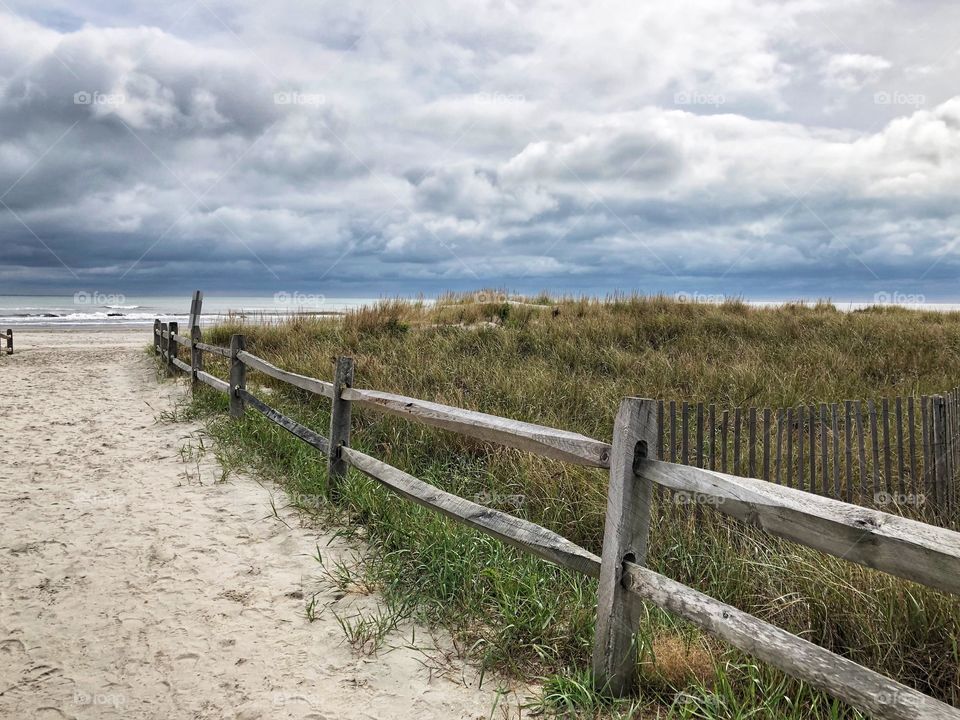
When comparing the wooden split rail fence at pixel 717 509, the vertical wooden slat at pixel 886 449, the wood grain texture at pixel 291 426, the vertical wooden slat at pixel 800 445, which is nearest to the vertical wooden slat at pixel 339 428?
the wood grain texture at pixel 291 426

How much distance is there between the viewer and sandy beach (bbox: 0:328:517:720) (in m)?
3.02

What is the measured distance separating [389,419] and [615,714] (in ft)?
16.9

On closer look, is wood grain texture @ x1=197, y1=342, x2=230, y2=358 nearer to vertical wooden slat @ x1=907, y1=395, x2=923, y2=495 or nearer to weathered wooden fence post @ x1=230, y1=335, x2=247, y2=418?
weathered wooden fence post @ x1=230, y1=335, x2=247, y2=418

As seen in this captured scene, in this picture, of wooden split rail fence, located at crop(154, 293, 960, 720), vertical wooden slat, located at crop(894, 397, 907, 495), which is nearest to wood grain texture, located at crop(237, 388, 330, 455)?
wooden split rail fence, located at crop(154, 293, 960, 720)

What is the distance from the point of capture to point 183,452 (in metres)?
7.46

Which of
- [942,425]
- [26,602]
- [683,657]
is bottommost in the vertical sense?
[26,602]

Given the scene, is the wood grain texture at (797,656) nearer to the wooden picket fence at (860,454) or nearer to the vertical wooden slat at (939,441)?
the wooden picket fence at (860,454)

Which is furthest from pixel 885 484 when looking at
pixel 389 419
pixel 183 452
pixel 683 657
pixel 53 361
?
pixel 53 361

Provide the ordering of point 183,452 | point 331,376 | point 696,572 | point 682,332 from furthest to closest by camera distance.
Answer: point 682,332, point 331,376, point 183,452, point 696,572

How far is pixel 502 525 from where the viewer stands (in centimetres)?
354

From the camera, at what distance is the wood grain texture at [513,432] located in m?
2.90

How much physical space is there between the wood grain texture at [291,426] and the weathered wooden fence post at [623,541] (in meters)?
3.56

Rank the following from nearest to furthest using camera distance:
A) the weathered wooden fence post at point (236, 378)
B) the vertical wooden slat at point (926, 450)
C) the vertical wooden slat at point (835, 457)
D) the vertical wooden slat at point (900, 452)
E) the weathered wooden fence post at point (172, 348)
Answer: the vertical wooden slat at point (835, 457), the vertical wooden slat at point (900, 452), the vertical wooden slat at point (926, 450), the weathered wooden fence post at point (236, 378), the weathered wooden fence post at point (172, 348)

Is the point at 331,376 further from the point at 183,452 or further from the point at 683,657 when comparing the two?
the point at 683,657
